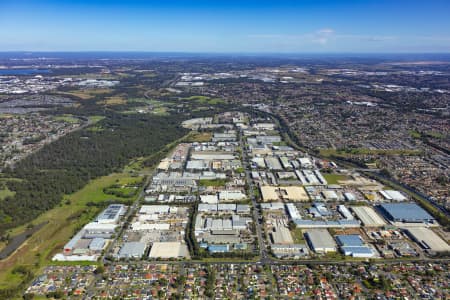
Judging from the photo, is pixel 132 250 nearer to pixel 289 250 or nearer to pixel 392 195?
pixel 289 250

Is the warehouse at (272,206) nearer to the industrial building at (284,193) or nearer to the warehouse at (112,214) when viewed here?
the industrial building at (284,193)

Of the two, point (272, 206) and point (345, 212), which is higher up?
point (272, 206)

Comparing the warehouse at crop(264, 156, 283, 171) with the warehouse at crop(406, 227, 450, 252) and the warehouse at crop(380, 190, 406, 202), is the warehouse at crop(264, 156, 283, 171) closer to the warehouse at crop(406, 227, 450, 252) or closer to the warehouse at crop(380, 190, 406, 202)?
the warehouse at crop(380, 190, 406, 202)

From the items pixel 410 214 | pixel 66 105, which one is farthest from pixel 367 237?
pixel 66 105

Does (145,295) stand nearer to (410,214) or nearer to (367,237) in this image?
(367,237)

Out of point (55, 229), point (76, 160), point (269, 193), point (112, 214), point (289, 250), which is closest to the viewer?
point (289, 250)

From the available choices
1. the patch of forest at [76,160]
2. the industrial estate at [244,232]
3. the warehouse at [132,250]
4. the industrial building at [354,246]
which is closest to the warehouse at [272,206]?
the industrial estate at [244,232]

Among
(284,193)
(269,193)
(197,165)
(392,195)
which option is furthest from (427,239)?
(197,165)

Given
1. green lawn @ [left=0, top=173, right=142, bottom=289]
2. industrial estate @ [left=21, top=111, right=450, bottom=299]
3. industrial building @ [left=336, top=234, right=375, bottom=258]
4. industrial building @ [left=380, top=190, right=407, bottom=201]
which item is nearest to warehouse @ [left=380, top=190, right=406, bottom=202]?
industrial building @ [left=380, top=190, right=407, bottom=201]
